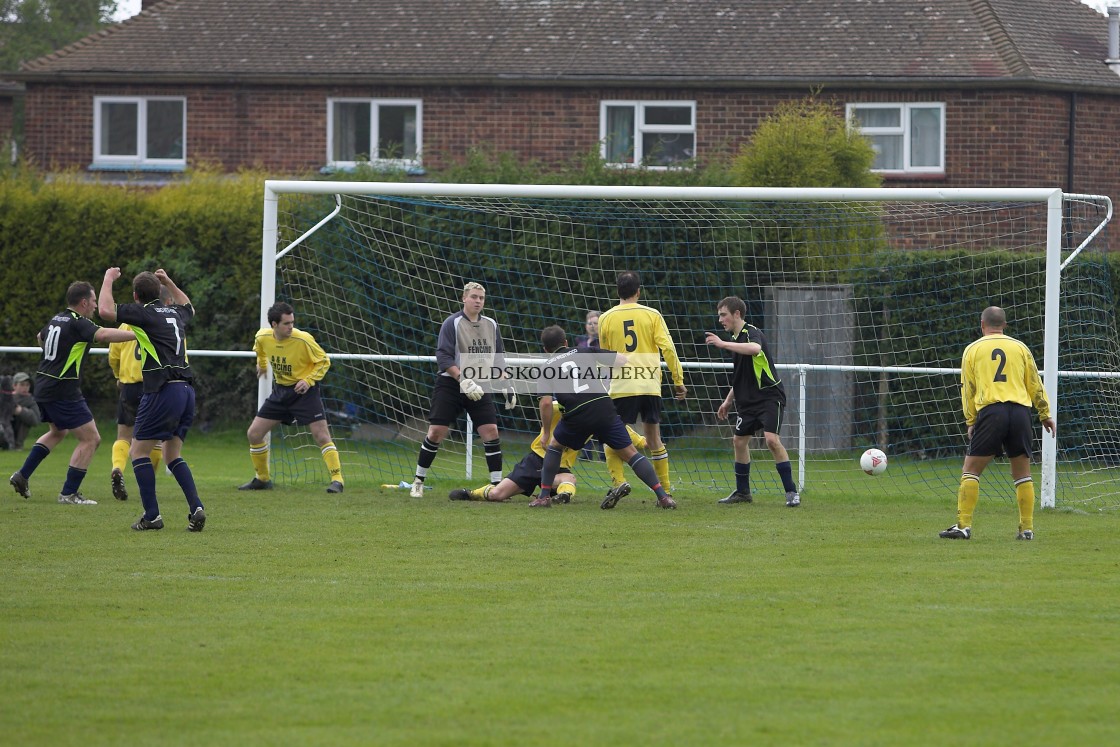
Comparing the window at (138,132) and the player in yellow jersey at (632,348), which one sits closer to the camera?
the player in yellow jersey at (632,348)

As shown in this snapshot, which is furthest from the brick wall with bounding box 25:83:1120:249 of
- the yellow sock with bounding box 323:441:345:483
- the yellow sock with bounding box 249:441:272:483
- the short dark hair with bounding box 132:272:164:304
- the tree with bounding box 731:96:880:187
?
the short dark hair with bounding box 132:272:164:304

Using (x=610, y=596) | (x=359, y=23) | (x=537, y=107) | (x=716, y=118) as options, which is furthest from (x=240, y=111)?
(x=610, y=596)

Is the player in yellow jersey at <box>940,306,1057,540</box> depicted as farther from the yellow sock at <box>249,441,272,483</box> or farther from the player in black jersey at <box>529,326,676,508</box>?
the yellow sock at <box>249,441,272,483</box>

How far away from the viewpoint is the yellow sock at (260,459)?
12969 mm

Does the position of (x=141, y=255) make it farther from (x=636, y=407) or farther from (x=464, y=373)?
(x=636, y=407)

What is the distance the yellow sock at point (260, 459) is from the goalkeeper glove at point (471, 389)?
2.23m


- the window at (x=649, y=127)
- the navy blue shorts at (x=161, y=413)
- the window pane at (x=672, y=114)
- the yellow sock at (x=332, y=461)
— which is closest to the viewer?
the navy blue shorts at (x=161, y=413)

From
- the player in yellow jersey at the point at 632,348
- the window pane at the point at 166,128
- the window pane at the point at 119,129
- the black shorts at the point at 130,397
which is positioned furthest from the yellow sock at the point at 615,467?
the window pane at the point at 119,129

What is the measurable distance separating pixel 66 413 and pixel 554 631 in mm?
6641

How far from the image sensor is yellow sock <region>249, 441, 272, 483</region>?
42.5 ft

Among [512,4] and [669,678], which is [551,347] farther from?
[512,4]

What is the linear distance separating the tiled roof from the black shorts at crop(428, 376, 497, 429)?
11.9 metres

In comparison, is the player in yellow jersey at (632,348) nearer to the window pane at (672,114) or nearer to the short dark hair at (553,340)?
the short dark hair at (553,340)

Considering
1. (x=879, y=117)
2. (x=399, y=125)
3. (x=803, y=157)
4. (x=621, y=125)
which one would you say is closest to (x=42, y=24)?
(x=399, y=125)
